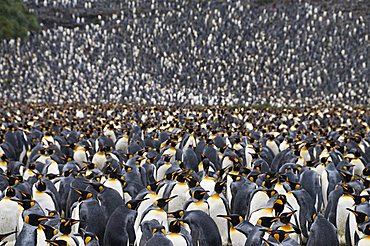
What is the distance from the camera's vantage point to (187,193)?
6043mm

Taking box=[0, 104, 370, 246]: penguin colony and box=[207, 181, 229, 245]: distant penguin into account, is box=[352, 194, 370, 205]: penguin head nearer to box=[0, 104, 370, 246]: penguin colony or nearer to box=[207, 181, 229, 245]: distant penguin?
box=[0, 104, 370, 246]: penguin colony

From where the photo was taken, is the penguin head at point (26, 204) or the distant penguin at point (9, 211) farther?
the distant penguin at point (9, 211)

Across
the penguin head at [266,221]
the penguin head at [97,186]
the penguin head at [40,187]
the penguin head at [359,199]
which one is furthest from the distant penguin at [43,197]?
the penguin head at [359,199]

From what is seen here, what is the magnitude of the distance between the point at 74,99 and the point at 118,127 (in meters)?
13.7

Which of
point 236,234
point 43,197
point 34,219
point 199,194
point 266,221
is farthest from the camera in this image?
point 43,197

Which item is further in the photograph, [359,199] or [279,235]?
[359,199]

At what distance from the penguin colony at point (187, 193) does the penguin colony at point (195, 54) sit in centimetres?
1466

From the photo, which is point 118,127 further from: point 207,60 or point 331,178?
point 207,60

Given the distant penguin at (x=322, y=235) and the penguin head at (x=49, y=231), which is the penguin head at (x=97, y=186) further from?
the distant penguin at (x=322, y=235)

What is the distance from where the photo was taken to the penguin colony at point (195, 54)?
26750 millimetres

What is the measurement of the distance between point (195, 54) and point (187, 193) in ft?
88.1

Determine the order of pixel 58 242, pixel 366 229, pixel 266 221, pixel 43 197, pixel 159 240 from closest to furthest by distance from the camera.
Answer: pixel 58 242, pixel 159 240, pixel 366 229, pixel 266 221, pixel 43 197

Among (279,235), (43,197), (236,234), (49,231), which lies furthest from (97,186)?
(279,235)

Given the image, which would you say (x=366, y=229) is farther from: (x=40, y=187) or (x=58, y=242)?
(x=40, y=187)
